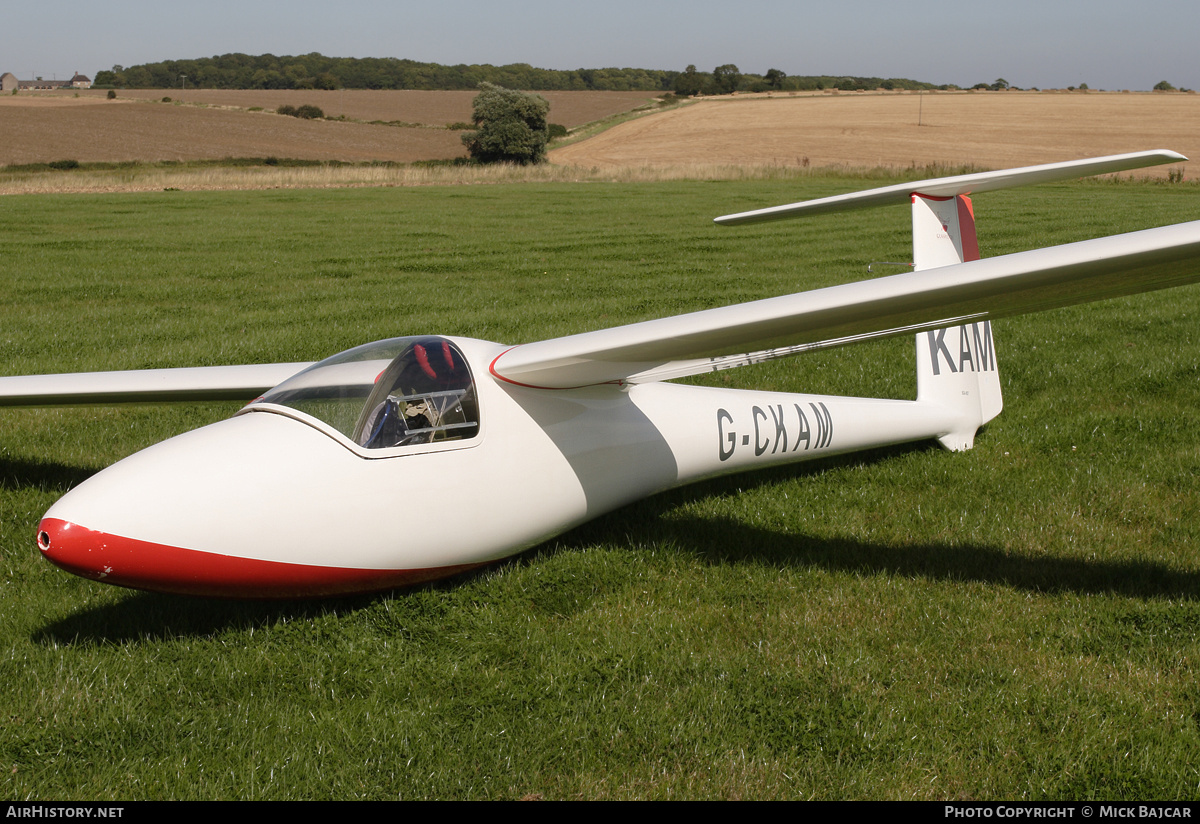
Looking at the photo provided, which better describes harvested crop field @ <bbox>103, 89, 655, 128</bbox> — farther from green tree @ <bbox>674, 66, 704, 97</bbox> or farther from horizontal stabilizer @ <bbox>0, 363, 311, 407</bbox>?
horizontal stabilizer @ <bbox>0, 363, 311, 407</bbox>

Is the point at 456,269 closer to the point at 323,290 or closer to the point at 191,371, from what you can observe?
the point at 323,290

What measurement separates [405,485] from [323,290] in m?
10.5

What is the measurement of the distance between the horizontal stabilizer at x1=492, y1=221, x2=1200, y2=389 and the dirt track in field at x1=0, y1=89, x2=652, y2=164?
49395 millimetres

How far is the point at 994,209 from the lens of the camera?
2338 cm

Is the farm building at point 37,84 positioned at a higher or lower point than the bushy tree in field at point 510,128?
higher

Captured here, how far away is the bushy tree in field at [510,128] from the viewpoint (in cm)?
5053

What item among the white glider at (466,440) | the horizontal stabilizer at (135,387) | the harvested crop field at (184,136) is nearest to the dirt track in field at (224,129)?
the harvested crop field at (184,136)

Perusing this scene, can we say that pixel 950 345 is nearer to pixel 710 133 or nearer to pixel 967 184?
pixel 967 184

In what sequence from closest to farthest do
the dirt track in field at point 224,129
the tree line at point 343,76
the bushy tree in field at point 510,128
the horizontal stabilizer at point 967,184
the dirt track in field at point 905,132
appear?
1. the horizontal stabilizer at point 967,184
2. the dirt track in field at point 905,132
3. the dirt track in field at point 224,129
4. the bushy tree in field at point 510,128
5. the tree line at point 343,76

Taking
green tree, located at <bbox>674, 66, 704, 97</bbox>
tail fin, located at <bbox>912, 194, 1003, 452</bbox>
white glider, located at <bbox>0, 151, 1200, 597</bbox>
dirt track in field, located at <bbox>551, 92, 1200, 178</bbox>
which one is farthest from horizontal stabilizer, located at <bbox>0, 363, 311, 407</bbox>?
green tree, located at <bbox>674, 66, 704, 97</bbox>

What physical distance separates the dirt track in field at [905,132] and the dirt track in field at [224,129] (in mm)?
13280

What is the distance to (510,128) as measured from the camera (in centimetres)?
5038

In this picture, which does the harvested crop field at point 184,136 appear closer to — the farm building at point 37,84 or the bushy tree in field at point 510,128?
the bushy tree in field at point 510,128

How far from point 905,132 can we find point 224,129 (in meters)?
48.3
